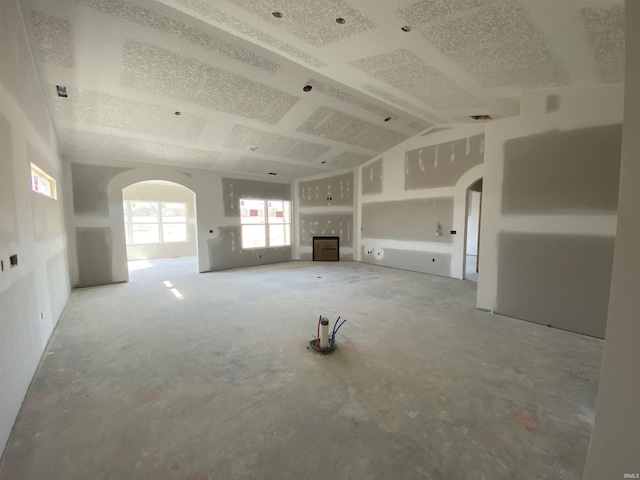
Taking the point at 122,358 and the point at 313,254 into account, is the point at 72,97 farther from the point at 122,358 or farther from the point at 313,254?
the point at 313,254

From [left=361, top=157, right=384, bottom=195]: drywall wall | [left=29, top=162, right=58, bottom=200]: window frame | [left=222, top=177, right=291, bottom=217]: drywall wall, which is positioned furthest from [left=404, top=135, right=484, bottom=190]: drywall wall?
[left=29, top=162, right=58, bottom=200]: window frame

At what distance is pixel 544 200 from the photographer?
335 centimetres

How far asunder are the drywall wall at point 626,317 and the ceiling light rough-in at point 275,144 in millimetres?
4805

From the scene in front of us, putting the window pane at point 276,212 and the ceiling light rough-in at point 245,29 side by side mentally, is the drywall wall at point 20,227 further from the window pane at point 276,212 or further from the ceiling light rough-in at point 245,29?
the window pane at point 276,212

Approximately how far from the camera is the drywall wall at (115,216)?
209 inches

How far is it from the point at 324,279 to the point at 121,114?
15.0ft

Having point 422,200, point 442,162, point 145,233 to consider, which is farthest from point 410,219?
point 145,233

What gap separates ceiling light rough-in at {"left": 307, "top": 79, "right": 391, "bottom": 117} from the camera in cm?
386

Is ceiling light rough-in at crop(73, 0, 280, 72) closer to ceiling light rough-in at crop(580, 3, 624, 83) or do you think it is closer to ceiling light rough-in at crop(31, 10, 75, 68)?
ceiling light rough-in at crop(31, 10, 75, 68)

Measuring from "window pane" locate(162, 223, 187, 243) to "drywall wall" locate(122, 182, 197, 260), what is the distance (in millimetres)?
138

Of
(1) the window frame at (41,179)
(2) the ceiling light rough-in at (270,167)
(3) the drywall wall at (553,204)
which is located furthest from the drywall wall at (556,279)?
(1) the window frame at (41,179)

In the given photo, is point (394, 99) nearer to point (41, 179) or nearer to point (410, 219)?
point (410, 219)

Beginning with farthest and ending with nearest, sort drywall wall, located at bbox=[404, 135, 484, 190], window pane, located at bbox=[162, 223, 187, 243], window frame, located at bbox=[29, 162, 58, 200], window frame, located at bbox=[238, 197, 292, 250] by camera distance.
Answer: window pane, located at bbox=[162, 223, 187, 243]
window frame, located at bbox=[238, 197, 292, 250]
drywall wall, located at bbox=[404, 135, 484, 190]
window frame, located at bbox=[29, 162, 58, 200]

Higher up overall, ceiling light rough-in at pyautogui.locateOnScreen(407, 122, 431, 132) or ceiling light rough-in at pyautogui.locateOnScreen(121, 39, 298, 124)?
ceiling light rough-in at pyautogui.locateOnScreen(407, 122, 431, 132)
